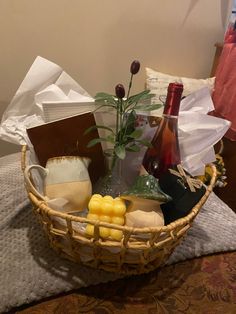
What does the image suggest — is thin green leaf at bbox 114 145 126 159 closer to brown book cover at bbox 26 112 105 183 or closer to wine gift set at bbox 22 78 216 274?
wine gift set at bbox 22 78 216 274

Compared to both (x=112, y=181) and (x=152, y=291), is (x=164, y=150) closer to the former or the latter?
(x=112, y=181)

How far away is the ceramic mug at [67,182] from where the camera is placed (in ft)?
1.70

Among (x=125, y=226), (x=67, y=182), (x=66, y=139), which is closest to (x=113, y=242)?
(x=125, y=226)

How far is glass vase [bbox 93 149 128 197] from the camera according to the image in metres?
0.63

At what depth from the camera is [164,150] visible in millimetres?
664

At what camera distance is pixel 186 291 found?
1.82 feet

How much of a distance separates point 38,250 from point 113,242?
208 millimetres

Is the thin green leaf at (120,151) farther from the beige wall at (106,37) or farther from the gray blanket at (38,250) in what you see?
the beige wall at (106,37)

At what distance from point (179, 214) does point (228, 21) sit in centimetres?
111

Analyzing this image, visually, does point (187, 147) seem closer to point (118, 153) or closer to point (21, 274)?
point (118, 153)

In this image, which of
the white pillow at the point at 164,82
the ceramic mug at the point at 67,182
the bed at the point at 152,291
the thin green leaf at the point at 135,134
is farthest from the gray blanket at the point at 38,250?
the white pillow at the point at 164,82

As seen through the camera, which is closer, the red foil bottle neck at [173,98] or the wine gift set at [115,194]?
the wine gift set at [115,194]

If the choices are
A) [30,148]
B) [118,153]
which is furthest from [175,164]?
[30,148]

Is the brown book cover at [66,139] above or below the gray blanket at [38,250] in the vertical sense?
above
